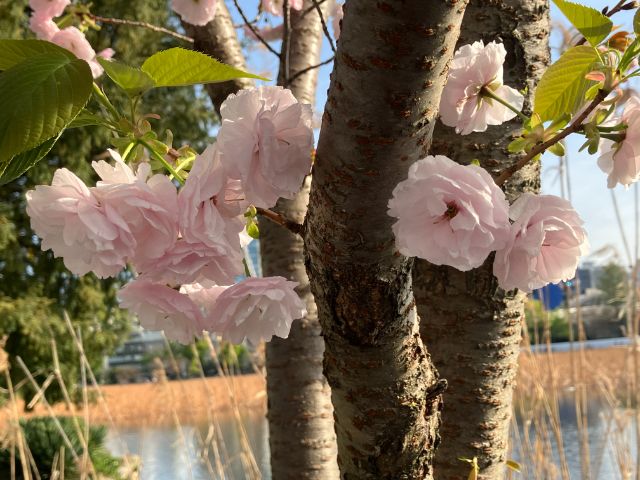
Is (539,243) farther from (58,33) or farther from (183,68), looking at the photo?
(58,33)

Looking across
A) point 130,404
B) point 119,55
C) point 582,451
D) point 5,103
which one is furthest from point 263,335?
point 130,404

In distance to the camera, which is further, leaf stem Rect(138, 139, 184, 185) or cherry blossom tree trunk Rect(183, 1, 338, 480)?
cherry blossom tree trunk Rect(183, 1, 338, 480)

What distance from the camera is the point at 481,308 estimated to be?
0.60 metres

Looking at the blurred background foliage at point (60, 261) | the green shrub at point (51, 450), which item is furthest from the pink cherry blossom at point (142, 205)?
the blurred background foliage at point (60, 261)

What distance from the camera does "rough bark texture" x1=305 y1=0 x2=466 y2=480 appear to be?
0.32 meters

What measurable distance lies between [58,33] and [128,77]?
71 centimetres

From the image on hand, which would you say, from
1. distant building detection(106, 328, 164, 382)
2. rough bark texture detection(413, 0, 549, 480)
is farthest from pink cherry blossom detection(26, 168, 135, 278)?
distant building detection(106, 328, 164, 382)

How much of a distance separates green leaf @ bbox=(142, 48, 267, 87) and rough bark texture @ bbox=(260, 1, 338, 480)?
509 mm

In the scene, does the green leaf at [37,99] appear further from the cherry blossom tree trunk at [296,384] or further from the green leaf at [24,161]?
the cherry blossom tree trunk at [296,384]

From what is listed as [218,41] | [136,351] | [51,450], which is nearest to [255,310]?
[218,41]

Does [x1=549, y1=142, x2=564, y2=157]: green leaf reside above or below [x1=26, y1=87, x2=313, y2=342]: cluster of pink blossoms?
above

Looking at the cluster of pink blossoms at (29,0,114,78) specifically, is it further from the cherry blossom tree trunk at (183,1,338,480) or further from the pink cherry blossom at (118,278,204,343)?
the pink cherry blossom at (118,278,204,343)

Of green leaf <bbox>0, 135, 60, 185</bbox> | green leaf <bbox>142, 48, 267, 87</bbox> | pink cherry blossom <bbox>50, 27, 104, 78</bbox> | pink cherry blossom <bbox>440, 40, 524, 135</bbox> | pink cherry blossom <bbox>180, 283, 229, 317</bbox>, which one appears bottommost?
pink cherry blossom <bbox>180, 283, 229, 317</bbox>

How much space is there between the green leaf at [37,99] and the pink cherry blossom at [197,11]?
0.69 m
